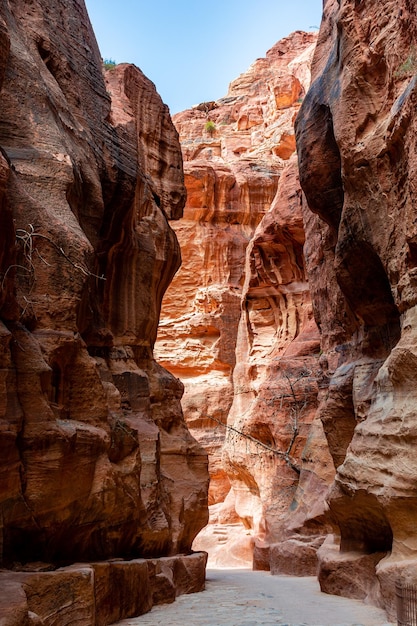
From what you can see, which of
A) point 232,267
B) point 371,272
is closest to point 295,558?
point 371,272

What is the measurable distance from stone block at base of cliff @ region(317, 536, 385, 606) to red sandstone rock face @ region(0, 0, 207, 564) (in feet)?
10.4

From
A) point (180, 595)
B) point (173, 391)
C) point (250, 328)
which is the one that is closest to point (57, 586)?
point (180, 595)

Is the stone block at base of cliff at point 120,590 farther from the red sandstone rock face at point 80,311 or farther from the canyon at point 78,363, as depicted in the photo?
the red sandstone rock face at point 80,311

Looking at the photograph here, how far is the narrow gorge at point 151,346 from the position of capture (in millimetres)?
7547

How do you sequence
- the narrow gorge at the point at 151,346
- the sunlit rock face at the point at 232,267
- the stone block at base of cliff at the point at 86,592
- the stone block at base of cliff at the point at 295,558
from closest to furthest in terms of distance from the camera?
the stone block at base of cliff at the point at 86,592
the narrow gorge at the point at 151,346
the stone block at base of cliff at the point at 295,558
the sunlit rock face at the point at 232,267

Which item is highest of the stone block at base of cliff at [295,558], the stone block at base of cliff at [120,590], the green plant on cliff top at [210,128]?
the green plant on cliff top at [210,128]

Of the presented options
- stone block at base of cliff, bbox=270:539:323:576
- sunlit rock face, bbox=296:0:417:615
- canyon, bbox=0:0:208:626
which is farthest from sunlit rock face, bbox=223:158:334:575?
sunlit rock face, bbox=296:0:417:615

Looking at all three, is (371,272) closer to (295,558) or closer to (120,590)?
(120,590)

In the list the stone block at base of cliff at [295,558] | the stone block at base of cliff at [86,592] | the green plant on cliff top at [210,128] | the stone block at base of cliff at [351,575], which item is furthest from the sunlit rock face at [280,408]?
the green plant on cliff top at [210,128]

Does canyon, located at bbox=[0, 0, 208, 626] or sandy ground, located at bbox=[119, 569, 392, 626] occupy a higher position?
canyon, located at bbox=[0, 0, 208, 626]

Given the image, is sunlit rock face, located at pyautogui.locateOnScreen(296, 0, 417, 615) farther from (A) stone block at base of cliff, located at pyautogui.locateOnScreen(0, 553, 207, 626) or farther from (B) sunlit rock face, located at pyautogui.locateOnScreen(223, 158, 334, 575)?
(B) sunlit rock face, located at pyautogui.locateOnScreen(223, 158, 334, 575)

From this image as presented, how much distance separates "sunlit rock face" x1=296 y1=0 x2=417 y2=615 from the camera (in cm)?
815

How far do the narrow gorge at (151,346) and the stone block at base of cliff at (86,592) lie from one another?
0.03 meters

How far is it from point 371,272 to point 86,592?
751 cm
